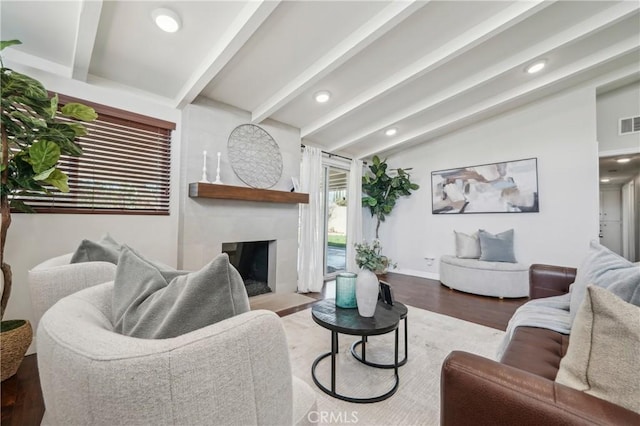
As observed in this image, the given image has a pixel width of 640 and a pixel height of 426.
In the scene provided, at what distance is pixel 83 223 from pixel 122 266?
2.04 m

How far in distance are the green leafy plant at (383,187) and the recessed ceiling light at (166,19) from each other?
12.7 ft

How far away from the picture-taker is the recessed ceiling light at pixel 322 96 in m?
3.08

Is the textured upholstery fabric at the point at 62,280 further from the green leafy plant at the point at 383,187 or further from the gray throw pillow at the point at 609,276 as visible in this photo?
the green leafy plant at the point at 383,187

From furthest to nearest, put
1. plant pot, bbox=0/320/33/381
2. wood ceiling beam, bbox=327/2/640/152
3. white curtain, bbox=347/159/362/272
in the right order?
white curtain, bbox=347/159/362/272, wood ceiling beam, bbox=327/2/640/152, plant pot, bbox=0/320/33/381

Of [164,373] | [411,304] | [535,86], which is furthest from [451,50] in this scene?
[164,373]

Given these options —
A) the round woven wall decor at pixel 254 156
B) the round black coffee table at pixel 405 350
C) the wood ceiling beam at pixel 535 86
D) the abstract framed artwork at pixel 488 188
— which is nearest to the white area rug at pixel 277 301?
the round black coffee table at pixel 405 350

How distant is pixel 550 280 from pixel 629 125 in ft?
10.7

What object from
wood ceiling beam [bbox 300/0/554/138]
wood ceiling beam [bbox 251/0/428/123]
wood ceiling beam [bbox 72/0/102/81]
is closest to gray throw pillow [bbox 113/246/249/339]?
wood ceiling beam [bbox 72/0/102/81]

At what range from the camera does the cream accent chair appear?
47cm

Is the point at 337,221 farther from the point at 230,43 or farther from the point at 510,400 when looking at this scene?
the point at 510,400

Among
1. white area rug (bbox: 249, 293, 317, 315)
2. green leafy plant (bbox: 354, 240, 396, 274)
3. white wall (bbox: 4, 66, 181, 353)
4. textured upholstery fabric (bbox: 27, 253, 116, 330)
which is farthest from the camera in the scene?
white area rug (bbox: 249, 293, 317, 315)

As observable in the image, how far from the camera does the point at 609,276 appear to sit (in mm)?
1275

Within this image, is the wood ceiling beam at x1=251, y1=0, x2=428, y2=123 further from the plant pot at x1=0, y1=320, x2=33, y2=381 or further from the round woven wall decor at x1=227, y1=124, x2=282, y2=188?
the plant pot at x1=0, y1=320, x2=33, y2=381

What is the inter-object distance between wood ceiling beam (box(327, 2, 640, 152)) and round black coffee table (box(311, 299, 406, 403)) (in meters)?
2.86
